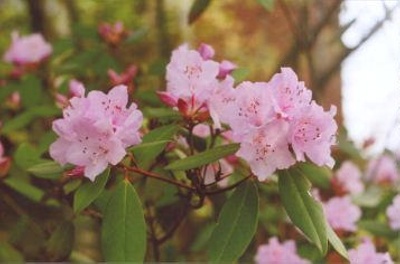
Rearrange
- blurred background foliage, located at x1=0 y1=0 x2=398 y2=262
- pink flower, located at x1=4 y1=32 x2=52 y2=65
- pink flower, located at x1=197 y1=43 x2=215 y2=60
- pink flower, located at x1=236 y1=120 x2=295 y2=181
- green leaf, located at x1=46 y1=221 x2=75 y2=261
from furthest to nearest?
pink flower, located at x1=4 y1=32 x2=52 y2=65
blurred background foliage, located at x1=0 y1=0 x2=398 y2=262
green leaf, located at x1=46 y1=221 x2=75 y2=261
pink flower, located at x1=197 y1=43 x2=215 y2=60
pink flower, located at x1=236 y1=120 x2=295 y2=181

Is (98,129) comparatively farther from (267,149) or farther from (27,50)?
(27,50)

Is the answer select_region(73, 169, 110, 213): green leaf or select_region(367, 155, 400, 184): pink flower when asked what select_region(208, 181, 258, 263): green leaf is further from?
select_region(367, 155, 400, 184): pink flower

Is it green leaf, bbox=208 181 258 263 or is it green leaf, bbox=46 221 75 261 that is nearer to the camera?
green leaf, bbox=208 181 258 263

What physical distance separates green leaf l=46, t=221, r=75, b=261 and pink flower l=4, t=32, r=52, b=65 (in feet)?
2.85

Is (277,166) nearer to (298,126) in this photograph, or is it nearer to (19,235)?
(298,126)

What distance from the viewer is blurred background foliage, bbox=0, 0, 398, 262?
160cm

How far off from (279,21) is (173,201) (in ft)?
8.99

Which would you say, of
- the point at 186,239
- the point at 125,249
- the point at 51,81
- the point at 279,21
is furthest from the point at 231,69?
the point at 279,21

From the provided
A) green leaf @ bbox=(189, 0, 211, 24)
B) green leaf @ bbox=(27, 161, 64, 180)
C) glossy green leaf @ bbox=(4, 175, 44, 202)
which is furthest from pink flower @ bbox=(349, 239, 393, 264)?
glossy green leaf @ bbox=(4, 175, 44, 202)

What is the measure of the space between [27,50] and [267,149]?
1.28 m

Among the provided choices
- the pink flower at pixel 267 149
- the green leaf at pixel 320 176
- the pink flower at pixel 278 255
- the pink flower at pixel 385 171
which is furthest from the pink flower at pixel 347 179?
the pink flower at pixel 267 149

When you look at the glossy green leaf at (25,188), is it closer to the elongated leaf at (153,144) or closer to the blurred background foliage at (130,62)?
the blurred background foliage at (130,62)

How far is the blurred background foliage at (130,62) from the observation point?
5.24 feet

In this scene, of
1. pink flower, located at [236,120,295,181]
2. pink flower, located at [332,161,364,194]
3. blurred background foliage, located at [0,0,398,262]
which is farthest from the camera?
pink flower, located at [332,161,364,194]
